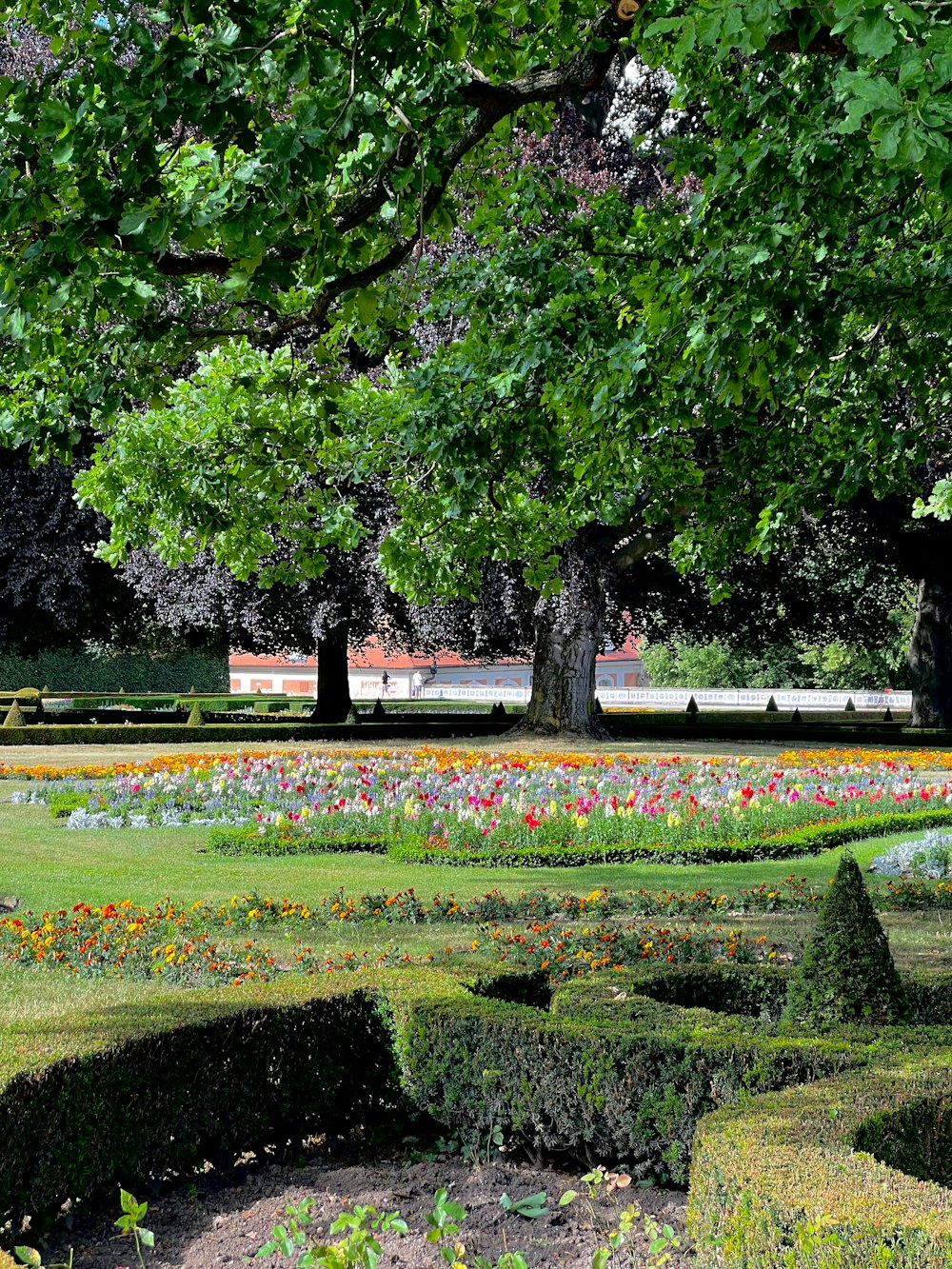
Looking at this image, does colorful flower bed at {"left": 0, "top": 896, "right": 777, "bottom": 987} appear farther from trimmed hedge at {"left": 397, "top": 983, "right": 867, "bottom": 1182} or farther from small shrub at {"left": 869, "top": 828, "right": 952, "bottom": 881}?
small shrub at {"left": 869, "top": 828, "right": 952, "bottom": 881}

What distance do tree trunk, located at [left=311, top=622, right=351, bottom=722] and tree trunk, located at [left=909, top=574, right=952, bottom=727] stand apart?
12885mm

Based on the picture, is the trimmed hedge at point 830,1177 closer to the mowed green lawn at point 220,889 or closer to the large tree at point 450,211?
the mowed green lawn at point 220,889

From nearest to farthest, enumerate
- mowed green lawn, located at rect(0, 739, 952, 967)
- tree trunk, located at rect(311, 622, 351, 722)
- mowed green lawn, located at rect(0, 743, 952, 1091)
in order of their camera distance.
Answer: mowed green lawn, located at rect(0, 743, 952, 1091) < mowed green lawn, located at rect(0, 739, 952, 967) < tree trunk, located at rect(311, 622, 351, 722)

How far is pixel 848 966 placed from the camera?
15.0 feet

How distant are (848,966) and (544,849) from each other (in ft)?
16.9

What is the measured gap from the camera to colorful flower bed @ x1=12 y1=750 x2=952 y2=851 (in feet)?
33.5

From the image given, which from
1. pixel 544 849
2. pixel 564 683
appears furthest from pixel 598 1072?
pixel 564 683

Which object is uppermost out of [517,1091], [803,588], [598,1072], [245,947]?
[803,588]

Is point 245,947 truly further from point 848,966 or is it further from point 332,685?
point 332,685

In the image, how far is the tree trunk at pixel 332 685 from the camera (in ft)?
90.2

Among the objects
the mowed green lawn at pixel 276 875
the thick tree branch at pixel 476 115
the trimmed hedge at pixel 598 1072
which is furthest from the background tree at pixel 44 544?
the trimmed hedge at pixel 598 1072

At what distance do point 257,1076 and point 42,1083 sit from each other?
32.8 inches

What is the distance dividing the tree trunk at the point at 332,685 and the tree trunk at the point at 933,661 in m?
12.9

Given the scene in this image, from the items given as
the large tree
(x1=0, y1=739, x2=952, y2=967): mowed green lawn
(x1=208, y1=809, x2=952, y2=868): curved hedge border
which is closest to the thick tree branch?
the large tree
